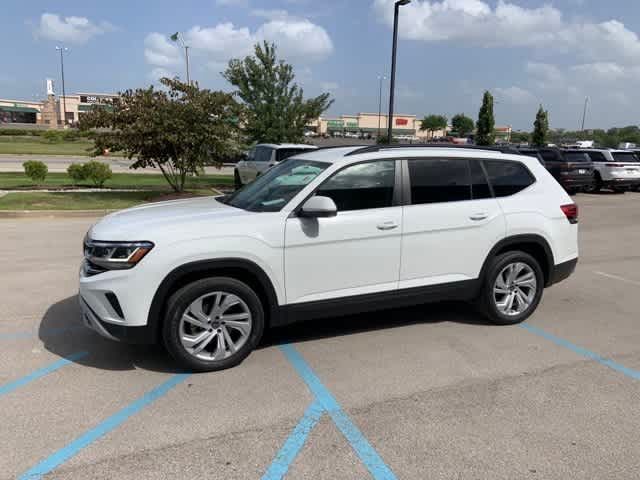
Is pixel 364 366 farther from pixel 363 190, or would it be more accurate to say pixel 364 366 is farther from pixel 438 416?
pixel 363 190

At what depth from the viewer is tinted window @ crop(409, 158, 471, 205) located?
4.68m

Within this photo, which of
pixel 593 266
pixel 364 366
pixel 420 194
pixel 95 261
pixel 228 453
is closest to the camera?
pixel 228 453

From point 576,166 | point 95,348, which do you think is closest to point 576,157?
point 576,166

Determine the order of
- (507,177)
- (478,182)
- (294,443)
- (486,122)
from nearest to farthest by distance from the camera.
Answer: (294,443) < (478,182) < (507,177) < (486,122)

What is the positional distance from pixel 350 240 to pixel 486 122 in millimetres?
49031

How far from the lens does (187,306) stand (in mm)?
3920

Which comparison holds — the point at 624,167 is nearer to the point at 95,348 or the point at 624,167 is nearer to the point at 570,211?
the point at 570,211

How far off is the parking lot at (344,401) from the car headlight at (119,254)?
89 cm

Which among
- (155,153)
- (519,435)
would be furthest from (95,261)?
(155,153)

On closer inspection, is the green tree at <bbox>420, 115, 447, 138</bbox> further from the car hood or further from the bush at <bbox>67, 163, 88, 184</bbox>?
the car hood

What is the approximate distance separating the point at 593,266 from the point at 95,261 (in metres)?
7.12

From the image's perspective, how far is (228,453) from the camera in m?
3.04

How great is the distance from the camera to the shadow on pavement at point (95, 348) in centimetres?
421

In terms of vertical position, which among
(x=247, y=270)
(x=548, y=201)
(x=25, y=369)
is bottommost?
(x=25, y=369)
